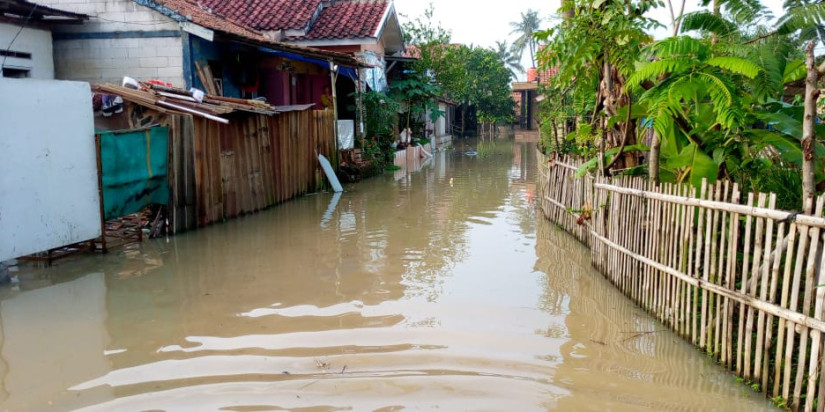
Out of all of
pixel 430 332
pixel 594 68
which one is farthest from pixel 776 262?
pixel 594 68

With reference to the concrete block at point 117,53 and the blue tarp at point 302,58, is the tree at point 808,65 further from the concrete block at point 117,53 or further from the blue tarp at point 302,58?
the concrete block at point 117,53

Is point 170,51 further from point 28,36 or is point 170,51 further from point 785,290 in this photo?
point 785,290

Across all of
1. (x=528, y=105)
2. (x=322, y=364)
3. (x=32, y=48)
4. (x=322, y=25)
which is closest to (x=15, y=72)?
(x=32, y=48)

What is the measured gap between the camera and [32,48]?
12836mm

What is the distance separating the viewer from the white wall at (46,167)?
733 centimetres

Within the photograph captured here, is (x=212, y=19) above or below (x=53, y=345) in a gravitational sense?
above

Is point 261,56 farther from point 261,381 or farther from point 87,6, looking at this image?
point 261,381

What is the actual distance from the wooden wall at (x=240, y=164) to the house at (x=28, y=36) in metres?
4.03

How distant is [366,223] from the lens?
448 inches

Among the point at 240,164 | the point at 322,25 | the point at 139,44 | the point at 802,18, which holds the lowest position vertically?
the point at 240,164

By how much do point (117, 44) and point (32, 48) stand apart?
1.53 metres

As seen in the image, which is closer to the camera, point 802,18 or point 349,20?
point 802,18

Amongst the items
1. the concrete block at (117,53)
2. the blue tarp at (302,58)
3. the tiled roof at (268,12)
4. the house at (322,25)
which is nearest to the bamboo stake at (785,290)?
the concrete block at (117,53)

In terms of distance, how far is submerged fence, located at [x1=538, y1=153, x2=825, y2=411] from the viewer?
4082mm
